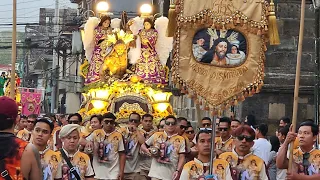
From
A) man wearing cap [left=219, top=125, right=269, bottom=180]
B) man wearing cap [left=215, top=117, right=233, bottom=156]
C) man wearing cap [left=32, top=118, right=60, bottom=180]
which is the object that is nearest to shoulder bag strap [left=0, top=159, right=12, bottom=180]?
man wearing cap [left=32, top=118, right=60, bottom=180]

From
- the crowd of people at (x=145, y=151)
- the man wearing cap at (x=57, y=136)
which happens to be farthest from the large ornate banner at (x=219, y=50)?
the man wearing cap at (x=57, y=136)

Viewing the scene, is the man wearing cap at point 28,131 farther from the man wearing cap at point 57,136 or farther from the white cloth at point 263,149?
the white cloth at point 263,149

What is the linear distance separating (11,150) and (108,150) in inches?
262

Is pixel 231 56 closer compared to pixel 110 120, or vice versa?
pixel 231 56

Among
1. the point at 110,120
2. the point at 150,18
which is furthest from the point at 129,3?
the point at 110,120

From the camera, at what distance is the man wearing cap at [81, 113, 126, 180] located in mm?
12648

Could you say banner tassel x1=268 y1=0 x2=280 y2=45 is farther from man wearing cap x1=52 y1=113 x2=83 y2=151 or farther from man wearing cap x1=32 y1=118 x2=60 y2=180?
man wearing cap x1=52 y1=113 x2=83 y2=151

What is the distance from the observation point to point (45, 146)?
8.97 meters

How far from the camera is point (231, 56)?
9.35 metres

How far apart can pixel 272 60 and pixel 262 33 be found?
29.8 ft

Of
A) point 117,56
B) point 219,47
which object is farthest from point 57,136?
point 117,56

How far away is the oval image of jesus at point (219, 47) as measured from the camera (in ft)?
30.5

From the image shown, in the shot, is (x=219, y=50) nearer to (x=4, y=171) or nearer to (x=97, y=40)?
(x=4, y=171)

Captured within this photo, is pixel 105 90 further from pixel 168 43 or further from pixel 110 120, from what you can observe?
pixel 110 120
